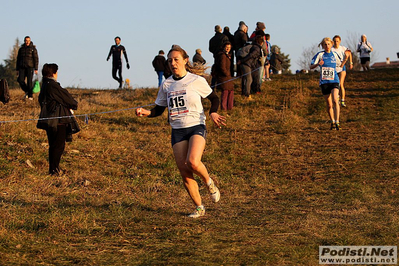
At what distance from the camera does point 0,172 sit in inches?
384

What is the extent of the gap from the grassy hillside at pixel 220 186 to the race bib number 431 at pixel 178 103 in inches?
54.6

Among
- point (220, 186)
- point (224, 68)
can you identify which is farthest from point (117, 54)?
point (220, 186)

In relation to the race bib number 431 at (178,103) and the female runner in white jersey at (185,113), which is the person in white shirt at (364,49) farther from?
the race bib number 431 at (178,103)

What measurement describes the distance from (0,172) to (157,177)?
305cm

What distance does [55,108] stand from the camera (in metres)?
9.51

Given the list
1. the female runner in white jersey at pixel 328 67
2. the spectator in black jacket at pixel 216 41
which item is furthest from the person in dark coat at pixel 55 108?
the spectator in black jacket at pixel 216 41

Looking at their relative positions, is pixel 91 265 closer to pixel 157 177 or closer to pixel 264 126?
pixel 157 177

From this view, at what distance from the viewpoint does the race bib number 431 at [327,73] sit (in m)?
12.8

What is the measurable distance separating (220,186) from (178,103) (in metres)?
3.74

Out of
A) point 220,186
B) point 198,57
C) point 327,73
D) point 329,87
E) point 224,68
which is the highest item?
point 198,57

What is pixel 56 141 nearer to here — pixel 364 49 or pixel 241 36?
pixel 241 36

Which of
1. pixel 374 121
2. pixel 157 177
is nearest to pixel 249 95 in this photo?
pixel 374 121

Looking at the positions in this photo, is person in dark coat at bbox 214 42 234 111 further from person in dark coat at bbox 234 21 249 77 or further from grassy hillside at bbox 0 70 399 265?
person in dark coat at bbox 234 21 249 77

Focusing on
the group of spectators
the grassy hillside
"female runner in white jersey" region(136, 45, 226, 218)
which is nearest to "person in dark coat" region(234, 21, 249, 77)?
the group of spectators
